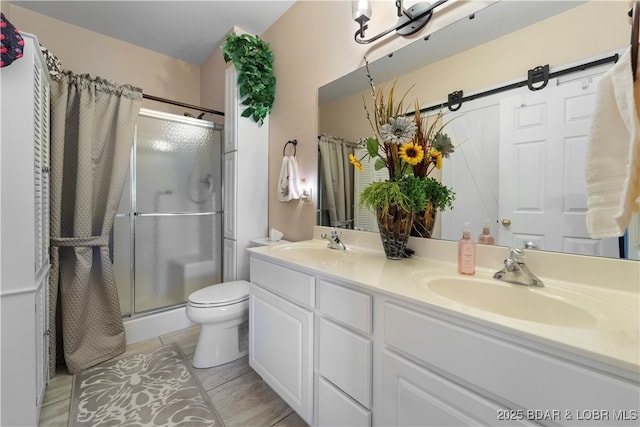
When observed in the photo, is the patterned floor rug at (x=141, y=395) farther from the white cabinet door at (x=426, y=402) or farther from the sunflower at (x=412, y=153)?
the sunflower at (x=412, y=153)

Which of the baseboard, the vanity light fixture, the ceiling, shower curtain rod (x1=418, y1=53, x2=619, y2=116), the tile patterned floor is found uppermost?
the ceiling

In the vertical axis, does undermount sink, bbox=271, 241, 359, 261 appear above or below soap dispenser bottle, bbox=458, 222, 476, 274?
below

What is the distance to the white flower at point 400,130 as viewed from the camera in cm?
119

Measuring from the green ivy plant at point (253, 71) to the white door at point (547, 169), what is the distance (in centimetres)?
175

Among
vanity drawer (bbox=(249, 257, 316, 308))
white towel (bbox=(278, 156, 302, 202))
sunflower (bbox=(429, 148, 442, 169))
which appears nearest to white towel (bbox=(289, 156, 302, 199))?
white towel (bbox=(278, 156, 302, 202))

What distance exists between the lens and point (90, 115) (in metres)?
1.76

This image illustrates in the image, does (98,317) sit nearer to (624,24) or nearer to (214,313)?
(214,313)

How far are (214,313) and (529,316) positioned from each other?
160cm

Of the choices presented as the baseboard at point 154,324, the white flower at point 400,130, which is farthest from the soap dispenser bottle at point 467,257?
the baseboard at point 154,324

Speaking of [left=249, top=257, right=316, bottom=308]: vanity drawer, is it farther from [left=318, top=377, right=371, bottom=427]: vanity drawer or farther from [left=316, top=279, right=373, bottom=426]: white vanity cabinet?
[left=318, top=377, right=371, bottom=427]: vanity drawer

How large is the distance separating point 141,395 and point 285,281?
3.59ft

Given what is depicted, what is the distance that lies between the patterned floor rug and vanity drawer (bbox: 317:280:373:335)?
2.87 feet

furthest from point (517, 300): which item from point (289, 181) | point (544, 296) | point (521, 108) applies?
point (289, 181)

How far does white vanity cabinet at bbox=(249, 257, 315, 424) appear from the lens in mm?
1152
